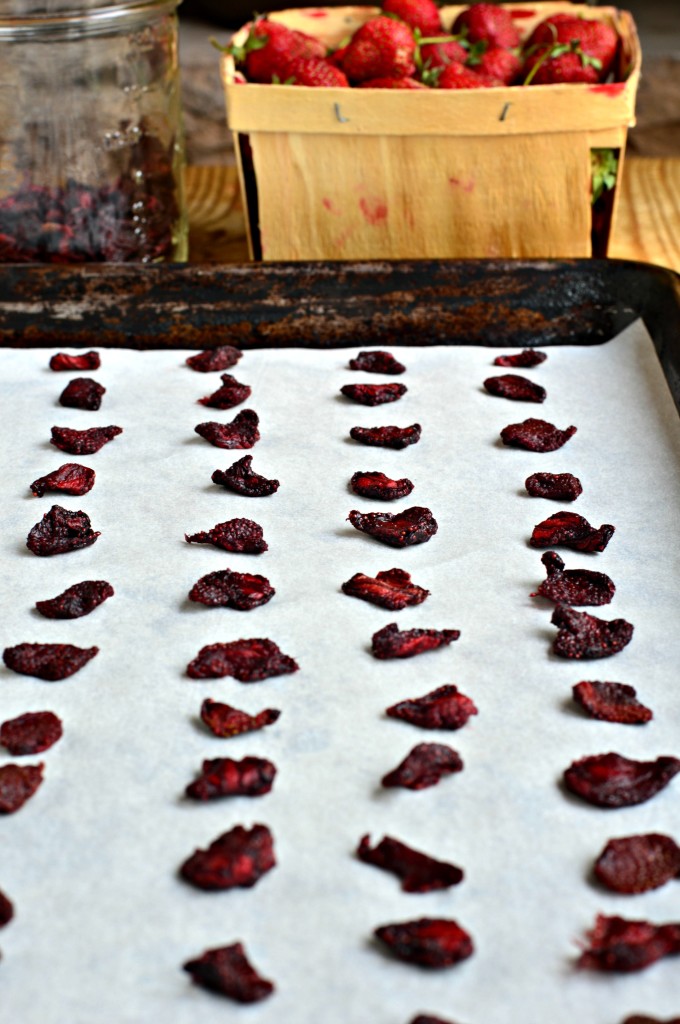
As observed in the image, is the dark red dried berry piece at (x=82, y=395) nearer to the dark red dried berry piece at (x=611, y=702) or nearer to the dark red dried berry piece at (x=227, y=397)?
the dark red dried berry piece at (x=227, y=397)

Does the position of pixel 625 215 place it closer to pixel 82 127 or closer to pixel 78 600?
pixel 82 127

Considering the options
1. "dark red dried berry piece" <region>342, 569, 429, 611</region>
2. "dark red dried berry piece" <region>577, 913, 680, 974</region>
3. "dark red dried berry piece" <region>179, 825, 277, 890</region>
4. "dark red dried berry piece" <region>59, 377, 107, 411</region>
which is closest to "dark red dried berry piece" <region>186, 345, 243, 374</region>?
"dark red dried berry piece" <region>59, 377, 107, 411</region>

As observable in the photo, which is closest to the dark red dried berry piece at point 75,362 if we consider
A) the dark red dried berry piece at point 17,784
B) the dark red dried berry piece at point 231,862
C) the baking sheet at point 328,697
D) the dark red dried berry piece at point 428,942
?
the baking sheet at point 328,697

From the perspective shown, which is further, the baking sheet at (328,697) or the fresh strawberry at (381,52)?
the fresh strawberry at (381,52)

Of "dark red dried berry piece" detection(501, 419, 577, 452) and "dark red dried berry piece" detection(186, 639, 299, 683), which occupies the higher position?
"dark red dried berry piece" detection(501, 419, 577, 452)

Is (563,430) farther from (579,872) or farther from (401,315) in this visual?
(579,872)

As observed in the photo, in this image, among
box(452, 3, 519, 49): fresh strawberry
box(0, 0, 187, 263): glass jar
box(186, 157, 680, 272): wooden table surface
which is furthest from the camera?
box(186, 157, 680, 272): wooden table surface

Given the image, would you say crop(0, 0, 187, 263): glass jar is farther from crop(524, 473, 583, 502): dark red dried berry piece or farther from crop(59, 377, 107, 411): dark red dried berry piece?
crop(524, 473, 583, 502): dark red dried berry piece
